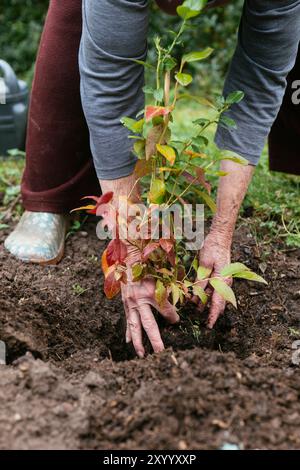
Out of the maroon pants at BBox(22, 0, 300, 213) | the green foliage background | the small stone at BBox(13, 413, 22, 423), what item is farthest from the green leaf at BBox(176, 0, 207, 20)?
the green foliage background

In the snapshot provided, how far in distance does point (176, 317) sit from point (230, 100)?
2.31ft

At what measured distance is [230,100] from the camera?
5.74 ft

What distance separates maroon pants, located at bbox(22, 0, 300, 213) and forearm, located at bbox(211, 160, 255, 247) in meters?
0.65

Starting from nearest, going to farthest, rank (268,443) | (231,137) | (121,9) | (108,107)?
(268,443) < (121,9) < (108,107) < (231,137)

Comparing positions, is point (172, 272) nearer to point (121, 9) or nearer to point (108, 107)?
point (108, 107)

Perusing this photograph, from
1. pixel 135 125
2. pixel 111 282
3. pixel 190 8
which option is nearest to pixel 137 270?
pixel 111 282

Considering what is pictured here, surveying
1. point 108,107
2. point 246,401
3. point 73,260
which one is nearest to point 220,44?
point 73,260

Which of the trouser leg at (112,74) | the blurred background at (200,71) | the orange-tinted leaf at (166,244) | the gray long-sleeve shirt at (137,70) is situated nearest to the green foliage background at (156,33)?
the blurred background at (200,71)

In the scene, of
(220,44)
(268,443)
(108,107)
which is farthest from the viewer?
(220,44)

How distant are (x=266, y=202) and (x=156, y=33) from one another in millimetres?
2915

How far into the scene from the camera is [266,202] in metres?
2.79

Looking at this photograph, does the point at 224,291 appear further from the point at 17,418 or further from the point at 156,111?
the point at 17,418

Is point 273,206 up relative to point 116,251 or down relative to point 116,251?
down

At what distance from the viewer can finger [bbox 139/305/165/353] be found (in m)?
1.88
